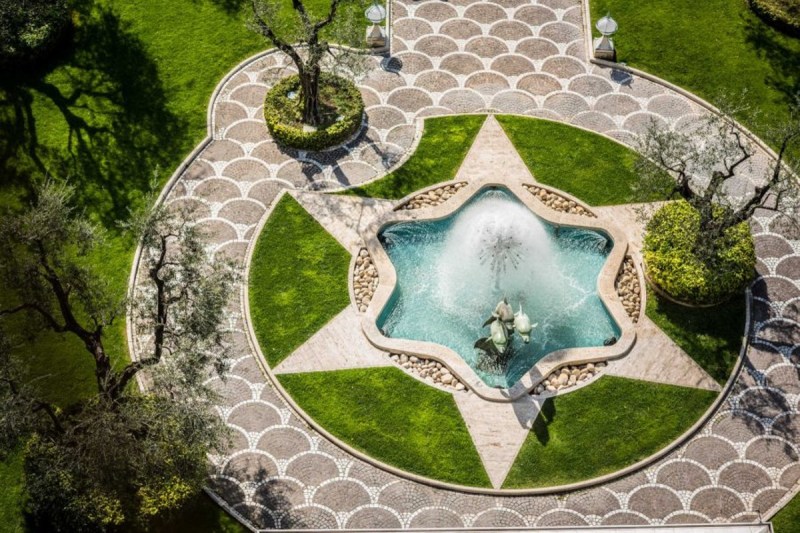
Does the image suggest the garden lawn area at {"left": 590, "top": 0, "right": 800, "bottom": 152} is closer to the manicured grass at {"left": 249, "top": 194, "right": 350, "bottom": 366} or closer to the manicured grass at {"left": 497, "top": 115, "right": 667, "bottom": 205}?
the manicured grass at {"left": 497, "top": 115, "right": 667, "bottom": 205}

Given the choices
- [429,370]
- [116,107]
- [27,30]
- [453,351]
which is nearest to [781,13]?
[453,351]

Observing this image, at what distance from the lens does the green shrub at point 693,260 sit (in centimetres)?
3059

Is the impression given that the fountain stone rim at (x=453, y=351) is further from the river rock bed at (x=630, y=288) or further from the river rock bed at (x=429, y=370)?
the river rock bed at (x=630, y=288)

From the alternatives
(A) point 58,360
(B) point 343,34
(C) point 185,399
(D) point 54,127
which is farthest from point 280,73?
(C) point 185,399

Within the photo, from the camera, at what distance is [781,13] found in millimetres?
39625

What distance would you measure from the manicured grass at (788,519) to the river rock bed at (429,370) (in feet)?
30.7

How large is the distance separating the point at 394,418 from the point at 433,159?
34.5ft

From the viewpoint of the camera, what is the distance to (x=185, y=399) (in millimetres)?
25469

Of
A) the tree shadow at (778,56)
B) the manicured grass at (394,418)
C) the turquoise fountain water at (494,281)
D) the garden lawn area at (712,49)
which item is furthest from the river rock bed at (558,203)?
the tree shadow at (778,56)

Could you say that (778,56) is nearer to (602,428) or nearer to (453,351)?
(602,428)

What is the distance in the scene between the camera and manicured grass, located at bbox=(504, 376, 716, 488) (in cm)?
2791

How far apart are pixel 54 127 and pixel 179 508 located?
16.9m

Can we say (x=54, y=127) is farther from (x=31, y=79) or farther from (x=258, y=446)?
(x=258, y=446)

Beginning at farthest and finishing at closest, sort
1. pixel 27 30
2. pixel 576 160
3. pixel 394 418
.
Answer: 1. pixel 27 30
2. pixel 576 160
3. pixel 394 418
